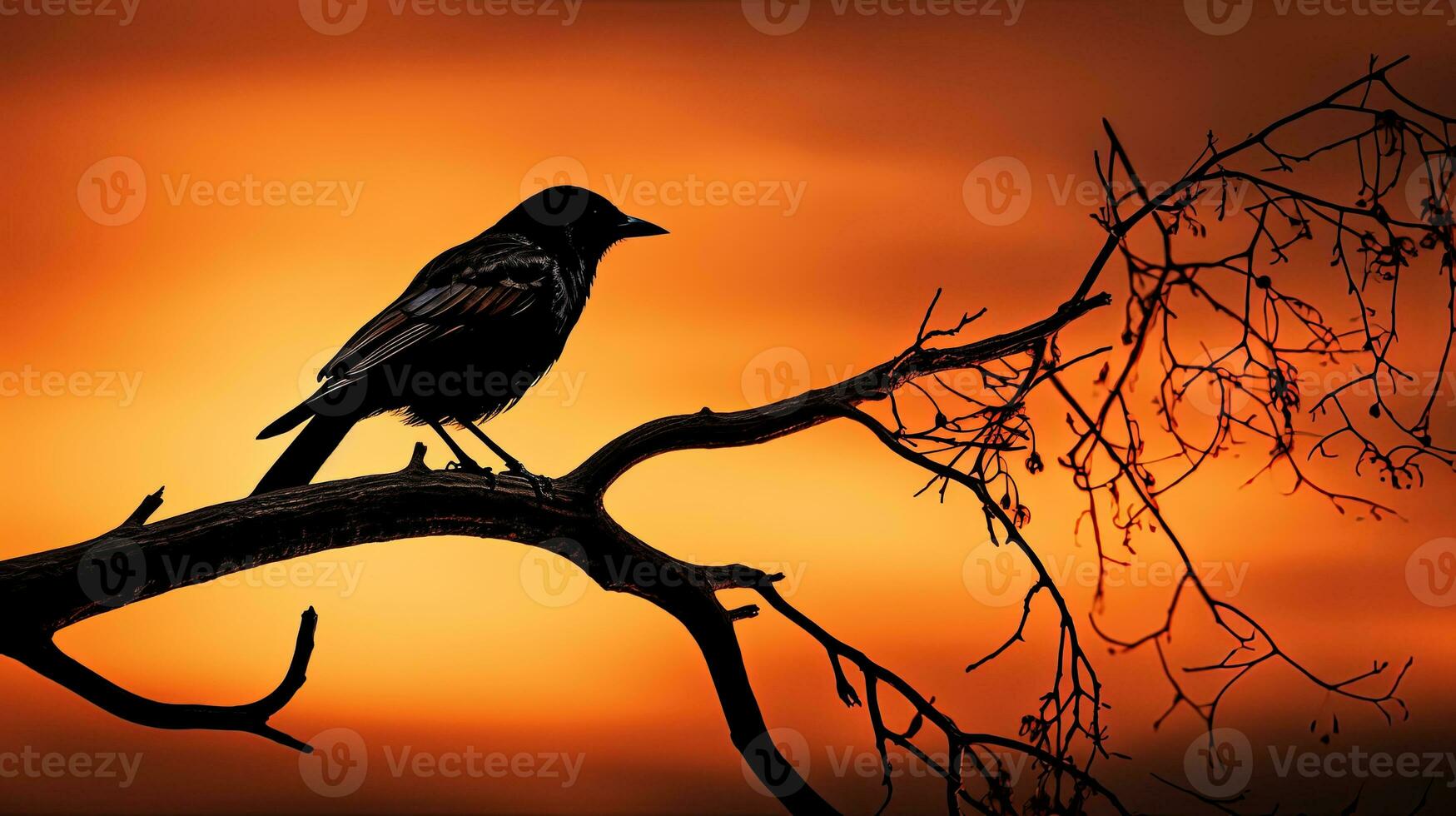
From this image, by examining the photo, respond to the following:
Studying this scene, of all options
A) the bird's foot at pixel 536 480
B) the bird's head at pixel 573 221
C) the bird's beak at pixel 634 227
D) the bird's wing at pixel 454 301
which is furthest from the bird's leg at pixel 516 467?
the bird's beak at pixel 634 227

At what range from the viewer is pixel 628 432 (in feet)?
8.67

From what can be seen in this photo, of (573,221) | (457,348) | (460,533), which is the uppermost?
(573,221)

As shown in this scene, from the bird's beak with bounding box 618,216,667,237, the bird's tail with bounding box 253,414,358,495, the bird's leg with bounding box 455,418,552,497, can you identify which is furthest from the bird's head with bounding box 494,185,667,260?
the bird's tail with bounding box 253,414,358,495

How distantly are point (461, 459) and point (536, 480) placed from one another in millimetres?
201

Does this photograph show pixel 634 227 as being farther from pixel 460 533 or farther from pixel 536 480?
pixel 460 533

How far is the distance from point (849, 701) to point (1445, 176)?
1.52 meters

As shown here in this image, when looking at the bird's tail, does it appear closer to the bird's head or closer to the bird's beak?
the bird's head

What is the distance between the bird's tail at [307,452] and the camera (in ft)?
8.23

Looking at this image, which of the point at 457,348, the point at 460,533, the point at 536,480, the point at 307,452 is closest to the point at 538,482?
the point at 536,480

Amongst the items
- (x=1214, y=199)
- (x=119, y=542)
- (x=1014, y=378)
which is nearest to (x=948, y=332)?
(x=1014, y=378)

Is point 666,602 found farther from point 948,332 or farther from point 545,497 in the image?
point 948,332

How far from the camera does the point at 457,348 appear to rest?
8.54 ft

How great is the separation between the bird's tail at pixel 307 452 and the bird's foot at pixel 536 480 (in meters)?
0.38

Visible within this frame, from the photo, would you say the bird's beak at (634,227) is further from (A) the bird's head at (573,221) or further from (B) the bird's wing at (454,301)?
(B) the bird's wing at (454,301)
